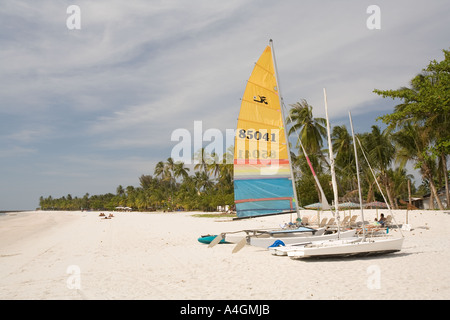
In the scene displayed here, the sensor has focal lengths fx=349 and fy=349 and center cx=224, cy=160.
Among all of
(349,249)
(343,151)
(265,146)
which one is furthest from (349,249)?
(343,151)

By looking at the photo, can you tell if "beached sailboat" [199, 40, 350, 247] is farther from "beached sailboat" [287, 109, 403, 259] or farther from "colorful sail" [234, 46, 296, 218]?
"beached sailboat" [287, 109, 403, 259]

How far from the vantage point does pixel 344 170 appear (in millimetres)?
47188

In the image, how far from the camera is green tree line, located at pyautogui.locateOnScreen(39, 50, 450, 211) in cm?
2366

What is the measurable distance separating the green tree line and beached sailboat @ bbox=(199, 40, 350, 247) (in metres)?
1.07

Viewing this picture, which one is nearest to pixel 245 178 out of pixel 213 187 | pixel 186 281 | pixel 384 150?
pixel 186 281

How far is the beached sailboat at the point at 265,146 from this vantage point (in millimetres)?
14289

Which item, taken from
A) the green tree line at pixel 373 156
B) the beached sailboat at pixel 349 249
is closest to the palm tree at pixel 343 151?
the green tree line at pixel 373 156

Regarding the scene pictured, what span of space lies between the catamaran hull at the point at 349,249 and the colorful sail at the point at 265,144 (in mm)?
3561

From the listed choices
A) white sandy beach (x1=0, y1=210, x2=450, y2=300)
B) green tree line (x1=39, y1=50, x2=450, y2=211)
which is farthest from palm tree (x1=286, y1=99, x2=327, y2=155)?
white sandy beach (x1=0, y1=210, x2=450, y2=300)

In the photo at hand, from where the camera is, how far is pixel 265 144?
14383mm

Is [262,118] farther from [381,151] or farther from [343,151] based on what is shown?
[343,151]

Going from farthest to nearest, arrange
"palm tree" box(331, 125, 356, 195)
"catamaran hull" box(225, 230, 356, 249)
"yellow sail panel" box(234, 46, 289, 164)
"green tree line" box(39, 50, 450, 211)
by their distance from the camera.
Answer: "palm tree" box(331, 125, 356, 195), "green tree line" box(39, 50, 450, 211), "yellow sail panel" box(234, 46, 289, 164), "catamaran hull" box(225, 230, 356, 249)

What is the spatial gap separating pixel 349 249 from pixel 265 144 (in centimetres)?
546
